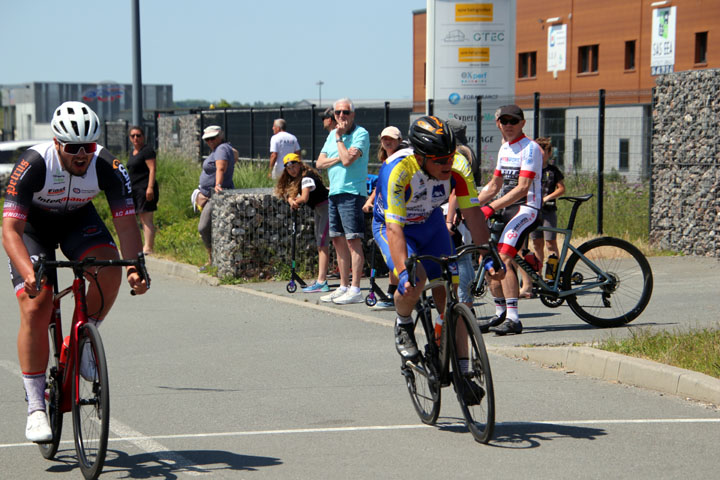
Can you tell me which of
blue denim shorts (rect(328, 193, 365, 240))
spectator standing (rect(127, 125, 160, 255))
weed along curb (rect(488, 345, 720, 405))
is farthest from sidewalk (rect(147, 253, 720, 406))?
spectator standing (rect(127, 125, 160, 255))

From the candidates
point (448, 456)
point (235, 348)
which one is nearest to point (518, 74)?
point (235, 348)

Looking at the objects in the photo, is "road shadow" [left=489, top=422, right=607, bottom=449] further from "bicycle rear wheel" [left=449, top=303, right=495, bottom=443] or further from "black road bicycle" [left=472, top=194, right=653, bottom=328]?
"black road bicycle" [left=472, top=194, right=653, bottom=328]

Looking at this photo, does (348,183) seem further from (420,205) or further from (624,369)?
(420,205)

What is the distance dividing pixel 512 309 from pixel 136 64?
1578 cm

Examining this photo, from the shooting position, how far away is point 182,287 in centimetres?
1384

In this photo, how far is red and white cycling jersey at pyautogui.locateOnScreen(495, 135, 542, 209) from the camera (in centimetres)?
925

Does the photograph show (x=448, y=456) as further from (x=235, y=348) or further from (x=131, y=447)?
(x=235, y=348)

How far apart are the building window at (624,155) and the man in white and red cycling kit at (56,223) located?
493 inches

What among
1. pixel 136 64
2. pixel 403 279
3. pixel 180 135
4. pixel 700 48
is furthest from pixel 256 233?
pixel 700 48

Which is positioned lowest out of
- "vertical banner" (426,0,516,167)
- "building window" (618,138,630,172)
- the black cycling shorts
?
the black cycling shorts

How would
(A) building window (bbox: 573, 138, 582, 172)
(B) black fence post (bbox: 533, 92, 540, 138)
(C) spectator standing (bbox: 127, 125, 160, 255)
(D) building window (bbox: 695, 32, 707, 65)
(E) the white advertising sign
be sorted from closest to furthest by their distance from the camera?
(C) spectator standing (bbox: 127, 125, 160, 255) < (B) black fence post (bbox: 533, 92, 540, 138) < (A) building window (bbox: 573, 138, 582, 172) < (D) building window (bbox: 695, 32, 707, 65) < (E) the white advertising sign

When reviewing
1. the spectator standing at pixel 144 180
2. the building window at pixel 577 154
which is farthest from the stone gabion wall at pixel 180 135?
the building window at pixel 577 154

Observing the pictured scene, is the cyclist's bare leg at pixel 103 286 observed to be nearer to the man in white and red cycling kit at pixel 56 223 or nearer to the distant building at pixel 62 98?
the man in white and red cycling kit at pixel 56 223

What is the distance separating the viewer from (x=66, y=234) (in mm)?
5965
